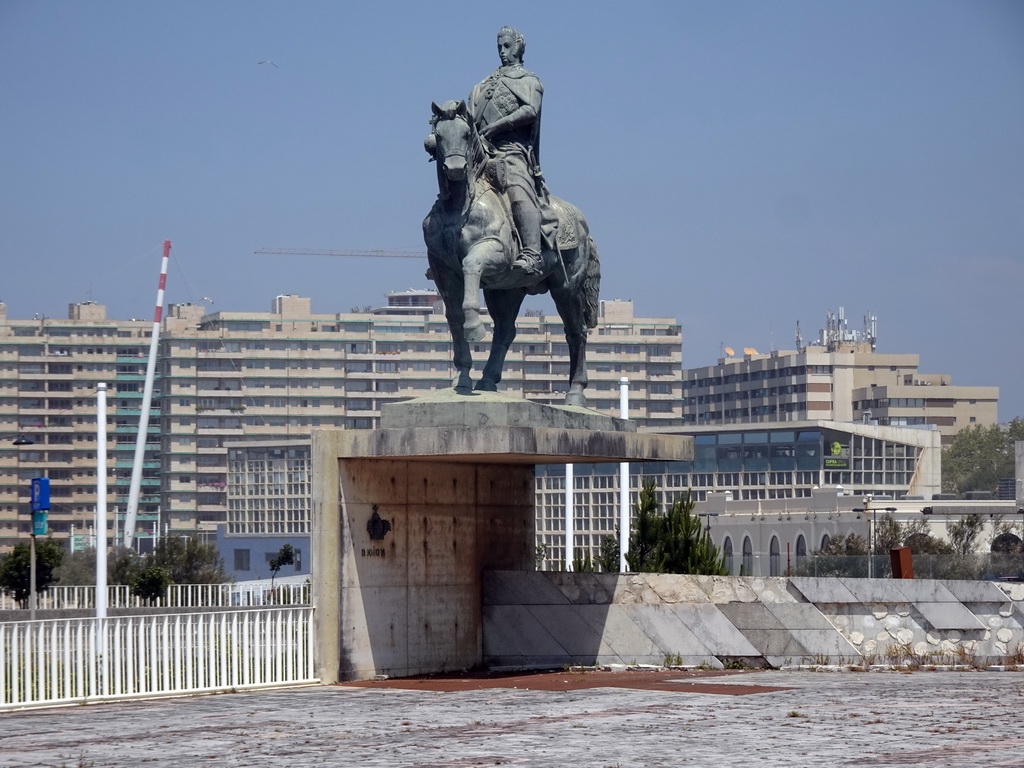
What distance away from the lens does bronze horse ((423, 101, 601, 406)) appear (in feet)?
66.5

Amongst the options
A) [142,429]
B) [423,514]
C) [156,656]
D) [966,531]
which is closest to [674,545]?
[423,514]

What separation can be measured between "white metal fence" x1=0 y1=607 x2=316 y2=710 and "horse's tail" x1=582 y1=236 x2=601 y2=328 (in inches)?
223

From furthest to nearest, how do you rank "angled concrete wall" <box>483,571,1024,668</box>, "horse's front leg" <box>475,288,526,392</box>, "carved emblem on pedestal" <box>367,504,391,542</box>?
"horse's front leg" <box>475,288,526,392</box>
"angled concrete wall" <box>483,571,1024,668</box>
"carved emblem on pedestal" <box>367,504,391,542</box>

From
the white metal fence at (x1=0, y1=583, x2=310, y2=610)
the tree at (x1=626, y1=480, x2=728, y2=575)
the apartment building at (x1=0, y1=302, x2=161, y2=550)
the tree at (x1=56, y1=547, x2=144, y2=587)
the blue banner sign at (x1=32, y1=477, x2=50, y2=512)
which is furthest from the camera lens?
the apartment building at (x1=0, y1=302, x2=161, y2=550)

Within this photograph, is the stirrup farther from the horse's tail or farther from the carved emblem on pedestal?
the carved emblem on pedestal

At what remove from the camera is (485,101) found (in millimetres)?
21516

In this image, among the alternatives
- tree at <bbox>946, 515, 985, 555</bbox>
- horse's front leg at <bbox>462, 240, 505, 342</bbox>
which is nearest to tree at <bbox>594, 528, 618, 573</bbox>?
horse's front leg at <bbox>462, 240, 505, 342</bbox>

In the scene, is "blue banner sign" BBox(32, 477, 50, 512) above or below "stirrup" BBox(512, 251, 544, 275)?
below

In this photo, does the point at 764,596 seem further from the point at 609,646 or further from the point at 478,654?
the point at 478,654

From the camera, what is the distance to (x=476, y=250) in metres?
20.5

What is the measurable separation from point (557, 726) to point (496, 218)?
23.4ft

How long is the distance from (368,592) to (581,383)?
4.52 m

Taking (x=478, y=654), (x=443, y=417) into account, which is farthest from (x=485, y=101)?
(x=478, y=654)

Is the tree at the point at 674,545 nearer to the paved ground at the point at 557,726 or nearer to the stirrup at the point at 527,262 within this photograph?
the stirrup at the point at 527,262
